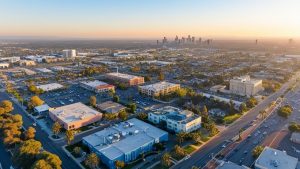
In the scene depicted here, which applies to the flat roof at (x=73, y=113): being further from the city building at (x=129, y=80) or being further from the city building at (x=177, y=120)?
the city building at (x=129, y=80)

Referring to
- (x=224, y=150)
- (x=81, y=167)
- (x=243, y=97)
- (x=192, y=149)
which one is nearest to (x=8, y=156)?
(x=81, y=167)

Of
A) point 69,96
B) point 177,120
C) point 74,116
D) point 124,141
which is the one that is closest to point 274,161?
point 177,120

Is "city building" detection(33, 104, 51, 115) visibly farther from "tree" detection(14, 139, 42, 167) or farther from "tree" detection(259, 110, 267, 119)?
"tree" detection(259, 110, 267, 119)

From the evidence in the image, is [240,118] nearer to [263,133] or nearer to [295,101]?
[263,133]

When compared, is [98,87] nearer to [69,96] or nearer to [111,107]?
[69,96]

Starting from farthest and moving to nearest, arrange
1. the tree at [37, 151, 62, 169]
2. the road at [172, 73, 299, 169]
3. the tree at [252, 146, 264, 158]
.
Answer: the tree at [252, 146, 264, 158] < the road at [172, 73, 299, 169] < the tree at [37, 151, 62, 169]

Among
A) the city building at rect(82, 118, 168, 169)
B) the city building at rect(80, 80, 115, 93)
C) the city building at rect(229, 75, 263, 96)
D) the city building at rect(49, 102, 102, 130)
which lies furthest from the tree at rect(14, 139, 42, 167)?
the city building at rect(229, 75, 263, 96)
